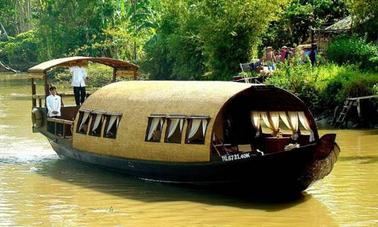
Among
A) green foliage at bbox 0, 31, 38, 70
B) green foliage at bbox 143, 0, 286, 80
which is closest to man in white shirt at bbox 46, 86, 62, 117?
green foliage at bbox 143, 0, 286, 80

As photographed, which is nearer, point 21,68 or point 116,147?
point 116,147

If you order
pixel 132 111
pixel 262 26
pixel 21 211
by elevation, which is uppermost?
pixel 262 26

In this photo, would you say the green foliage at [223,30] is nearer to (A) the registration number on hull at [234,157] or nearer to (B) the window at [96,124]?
(B) the window at [96,124]

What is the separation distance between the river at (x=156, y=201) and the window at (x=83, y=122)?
2.65 feet

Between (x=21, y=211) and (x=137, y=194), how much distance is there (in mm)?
1942

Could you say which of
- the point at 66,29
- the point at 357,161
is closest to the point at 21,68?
the point at 66,29

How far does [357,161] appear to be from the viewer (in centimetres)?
1537

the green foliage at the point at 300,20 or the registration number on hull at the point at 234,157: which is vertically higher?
the green foliage at the point at 300,20

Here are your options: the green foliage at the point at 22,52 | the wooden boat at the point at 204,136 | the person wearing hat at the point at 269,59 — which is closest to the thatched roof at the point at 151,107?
the wooden boat at the point at 204,136

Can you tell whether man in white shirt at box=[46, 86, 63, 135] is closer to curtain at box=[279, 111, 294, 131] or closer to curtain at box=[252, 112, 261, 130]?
curtain at box=[252, 112, 261, 130]

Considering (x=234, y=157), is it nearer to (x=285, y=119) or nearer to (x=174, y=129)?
(x=174, y=129)

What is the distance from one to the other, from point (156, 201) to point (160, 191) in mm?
664

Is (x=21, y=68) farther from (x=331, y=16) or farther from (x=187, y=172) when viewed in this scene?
(x=187, y=172)

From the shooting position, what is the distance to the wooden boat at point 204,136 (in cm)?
1144
